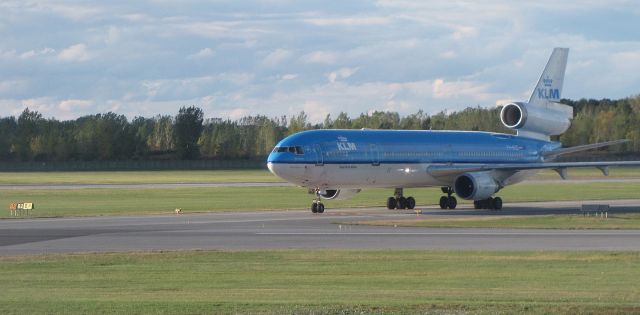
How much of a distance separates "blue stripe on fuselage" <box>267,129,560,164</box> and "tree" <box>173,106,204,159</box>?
104m

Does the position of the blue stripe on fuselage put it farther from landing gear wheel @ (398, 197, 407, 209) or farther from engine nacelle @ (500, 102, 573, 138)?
landing gear wheel @ (398, 197, 407, 209)

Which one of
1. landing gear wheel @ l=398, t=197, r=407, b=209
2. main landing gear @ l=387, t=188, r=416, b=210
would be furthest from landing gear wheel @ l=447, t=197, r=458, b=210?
landing gear wheel @ l=398, t=197, r=407, b=209

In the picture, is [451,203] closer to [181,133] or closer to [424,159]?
[424,159]

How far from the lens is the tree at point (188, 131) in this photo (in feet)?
527

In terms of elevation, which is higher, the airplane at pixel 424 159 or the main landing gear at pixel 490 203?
the airplane at pixel 424 159

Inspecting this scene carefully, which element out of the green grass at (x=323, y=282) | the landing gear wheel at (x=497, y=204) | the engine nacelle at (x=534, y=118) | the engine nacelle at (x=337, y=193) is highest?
the engine nacelle at (x=534, y=118)

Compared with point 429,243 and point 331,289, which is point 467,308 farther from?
point 429,243

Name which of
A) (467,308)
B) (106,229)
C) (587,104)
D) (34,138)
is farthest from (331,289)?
(34,138)

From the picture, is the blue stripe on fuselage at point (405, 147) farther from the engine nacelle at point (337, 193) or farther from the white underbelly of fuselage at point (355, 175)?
the engine nacelle at point (337, 193)

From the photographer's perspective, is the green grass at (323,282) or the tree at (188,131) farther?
the tree at (188,131)

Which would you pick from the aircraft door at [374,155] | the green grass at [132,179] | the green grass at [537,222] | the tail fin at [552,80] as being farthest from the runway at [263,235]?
the green grass at [132,179]

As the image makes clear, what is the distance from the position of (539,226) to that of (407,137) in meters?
15.2

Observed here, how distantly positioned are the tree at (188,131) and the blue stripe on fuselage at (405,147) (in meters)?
104

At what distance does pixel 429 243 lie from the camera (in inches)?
1266
